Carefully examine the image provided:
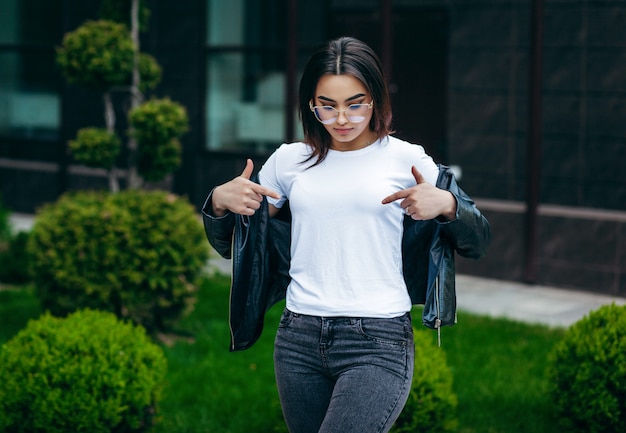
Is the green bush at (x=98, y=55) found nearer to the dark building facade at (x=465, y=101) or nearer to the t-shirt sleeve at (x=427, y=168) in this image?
the dark building facade at (x=465, y=101)

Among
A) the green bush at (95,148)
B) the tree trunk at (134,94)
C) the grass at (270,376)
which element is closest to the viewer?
the grass at (270,376)

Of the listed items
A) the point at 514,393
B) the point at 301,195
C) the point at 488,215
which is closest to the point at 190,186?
the point at 488,215

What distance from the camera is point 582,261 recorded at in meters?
10.9

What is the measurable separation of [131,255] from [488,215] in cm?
472

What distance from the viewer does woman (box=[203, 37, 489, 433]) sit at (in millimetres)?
3719

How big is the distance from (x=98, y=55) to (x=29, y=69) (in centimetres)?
876

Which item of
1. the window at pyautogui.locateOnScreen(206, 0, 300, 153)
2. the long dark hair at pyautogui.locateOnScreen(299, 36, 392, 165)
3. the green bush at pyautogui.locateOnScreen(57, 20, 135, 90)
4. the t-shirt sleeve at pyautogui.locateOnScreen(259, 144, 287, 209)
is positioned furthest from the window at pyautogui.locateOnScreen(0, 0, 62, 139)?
the long dark hair at pyautogui.locateOnScreen(299, 36, 392, 165)

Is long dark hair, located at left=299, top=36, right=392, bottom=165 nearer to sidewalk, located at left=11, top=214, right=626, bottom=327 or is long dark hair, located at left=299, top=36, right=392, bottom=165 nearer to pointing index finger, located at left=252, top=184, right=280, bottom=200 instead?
pointing index finger, located at left=252, top=184, right=280, bottom=200

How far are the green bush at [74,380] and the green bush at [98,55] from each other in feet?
11.0

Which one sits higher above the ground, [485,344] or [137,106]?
[137,106]

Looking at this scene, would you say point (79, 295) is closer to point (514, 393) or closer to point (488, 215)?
point (514, 393)

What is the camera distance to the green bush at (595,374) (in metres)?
5.92

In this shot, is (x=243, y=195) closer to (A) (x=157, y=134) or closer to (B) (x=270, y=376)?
(B) (x=270, y=376)

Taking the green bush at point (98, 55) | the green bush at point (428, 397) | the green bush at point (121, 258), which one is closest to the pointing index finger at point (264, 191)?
the green bush at point (428, 397)
